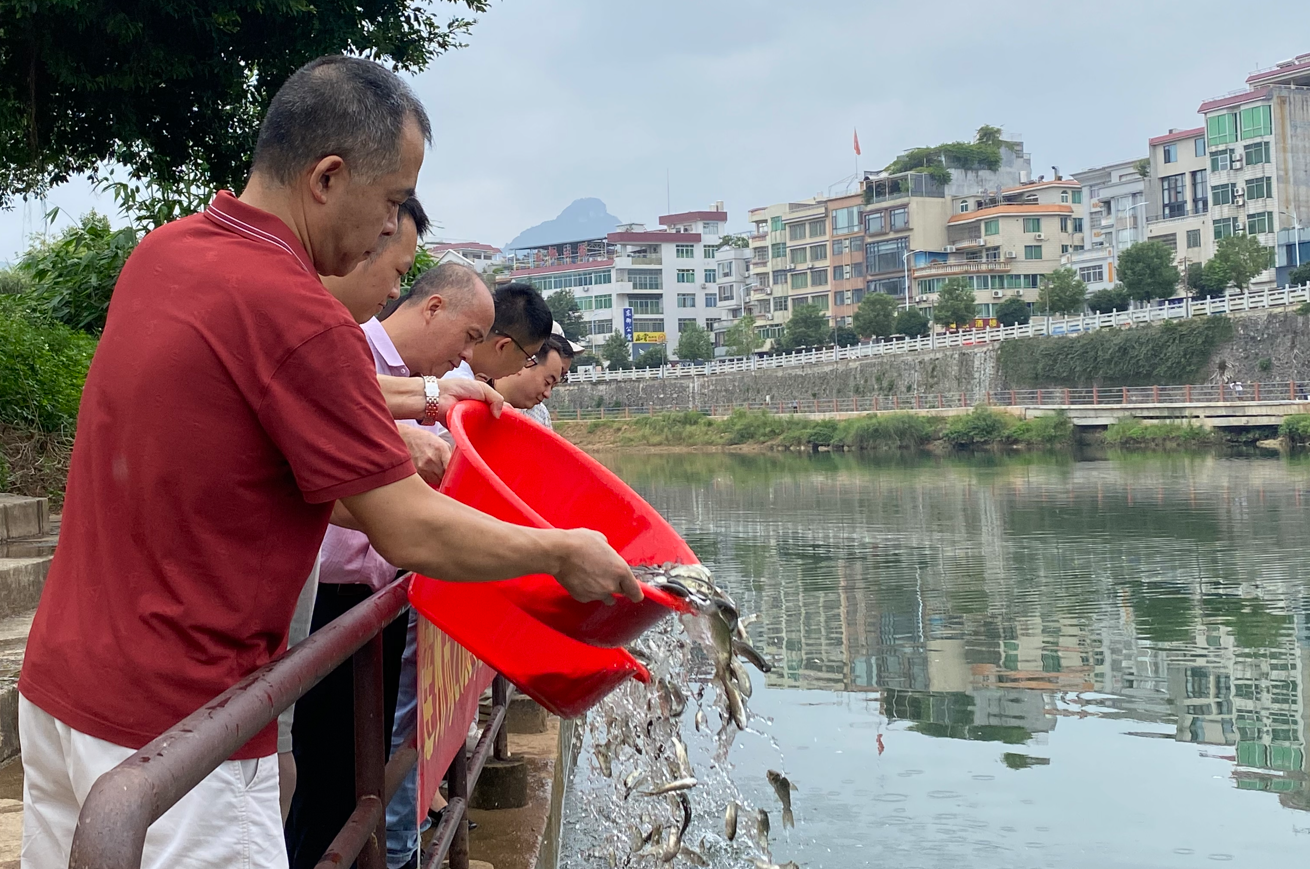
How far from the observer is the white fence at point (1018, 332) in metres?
34.7

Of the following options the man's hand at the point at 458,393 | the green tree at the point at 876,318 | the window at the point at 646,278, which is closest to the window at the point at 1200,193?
the green tree at the point at 876,318

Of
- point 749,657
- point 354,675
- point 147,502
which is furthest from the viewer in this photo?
point 749,657

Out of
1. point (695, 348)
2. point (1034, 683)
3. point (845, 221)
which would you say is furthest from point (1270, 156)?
point (1034, 683)

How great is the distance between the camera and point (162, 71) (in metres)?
7.57

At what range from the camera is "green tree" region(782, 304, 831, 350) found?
5294 cm

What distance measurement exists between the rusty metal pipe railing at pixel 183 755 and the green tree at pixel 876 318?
4770cm

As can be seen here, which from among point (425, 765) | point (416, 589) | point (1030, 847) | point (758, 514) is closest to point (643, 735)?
point (425, 765)

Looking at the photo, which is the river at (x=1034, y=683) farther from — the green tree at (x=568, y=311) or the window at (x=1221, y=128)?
the green tree at (x=568, y=311)

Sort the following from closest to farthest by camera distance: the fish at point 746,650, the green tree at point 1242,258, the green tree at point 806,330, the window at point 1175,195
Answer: the fish at point 746,650 → the green tree at point 1242,258 → the window at point 1175,195 → the green tree at point 806,330

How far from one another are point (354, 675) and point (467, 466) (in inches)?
13.9

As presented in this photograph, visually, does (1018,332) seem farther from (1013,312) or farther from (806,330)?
(806,330)

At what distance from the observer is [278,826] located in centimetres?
152

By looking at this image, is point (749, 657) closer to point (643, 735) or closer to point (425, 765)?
point (425, 765)

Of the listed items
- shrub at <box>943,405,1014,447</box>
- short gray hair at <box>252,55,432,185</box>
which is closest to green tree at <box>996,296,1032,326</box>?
shrub at <box>943,405,1014,447</box>
